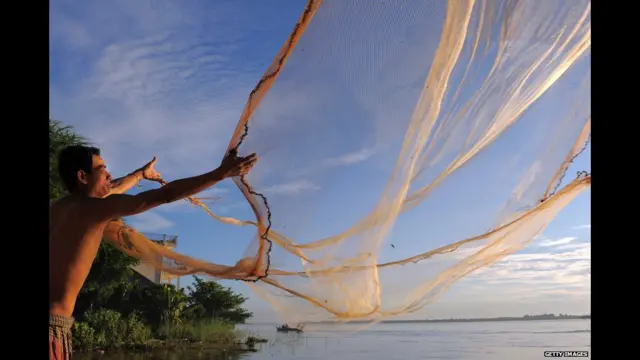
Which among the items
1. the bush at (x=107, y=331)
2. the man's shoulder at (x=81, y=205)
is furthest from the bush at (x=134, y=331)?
the man's shoulder at (x=81, y=205)

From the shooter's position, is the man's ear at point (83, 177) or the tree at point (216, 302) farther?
the tree at point (216, 302)

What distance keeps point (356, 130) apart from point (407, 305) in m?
0.97

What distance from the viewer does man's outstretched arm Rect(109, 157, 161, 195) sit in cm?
276

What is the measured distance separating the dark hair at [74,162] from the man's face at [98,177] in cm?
2

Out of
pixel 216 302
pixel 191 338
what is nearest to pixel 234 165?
pixel 191 338

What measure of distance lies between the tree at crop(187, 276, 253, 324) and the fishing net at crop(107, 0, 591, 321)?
68.6 feet

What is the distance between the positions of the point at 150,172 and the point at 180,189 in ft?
3.39

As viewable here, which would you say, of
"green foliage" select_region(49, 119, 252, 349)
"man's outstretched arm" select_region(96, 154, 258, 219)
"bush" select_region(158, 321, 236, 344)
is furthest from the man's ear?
"bush" select_region(158, 321, 236, 344)

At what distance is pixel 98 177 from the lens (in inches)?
91.2

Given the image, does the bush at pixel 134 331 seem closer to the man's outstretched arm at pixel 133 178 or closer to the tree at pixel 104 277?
the tree at pixel 104 277

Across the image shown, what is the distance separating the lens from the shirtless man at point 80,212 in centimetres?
204
